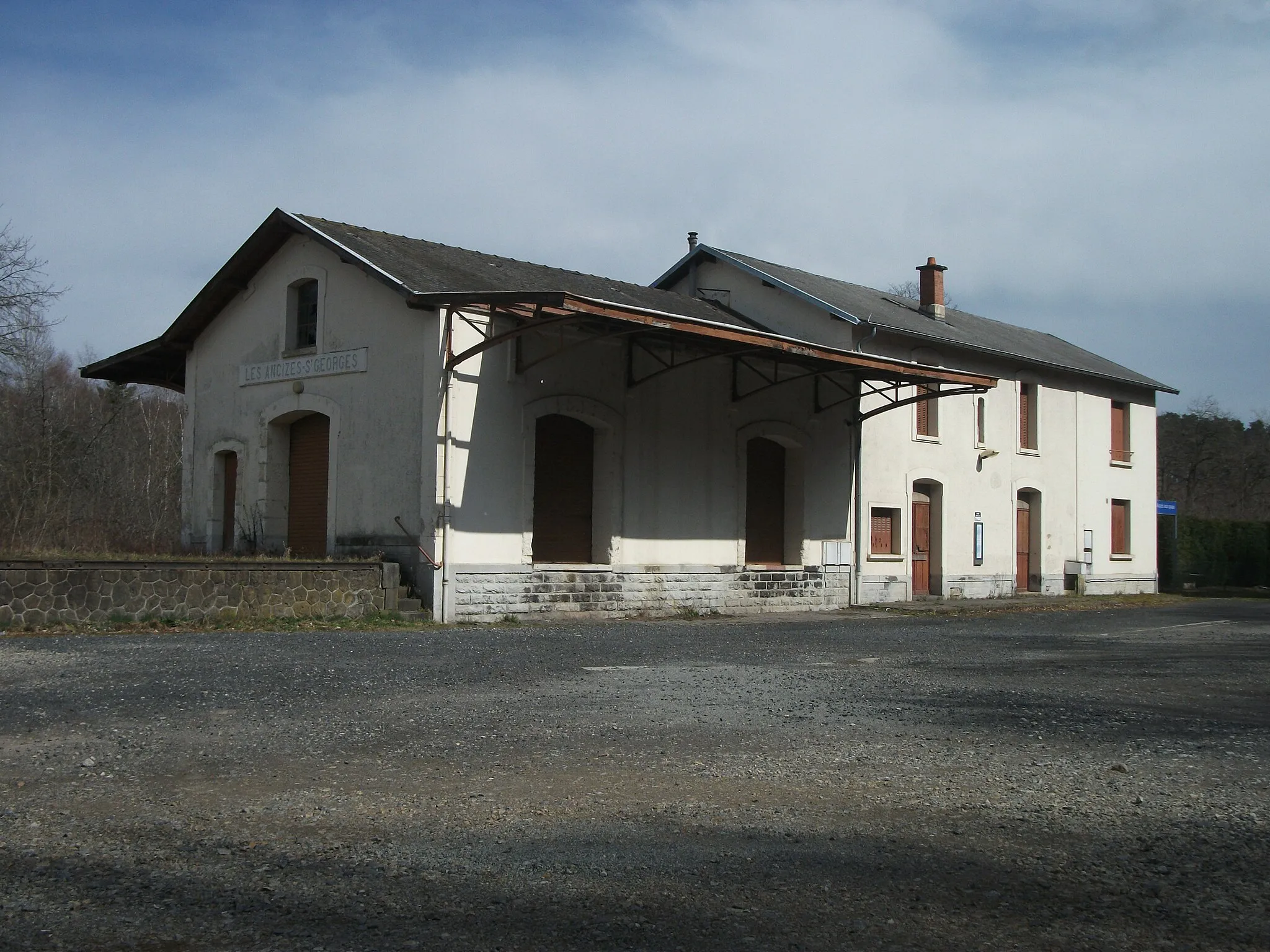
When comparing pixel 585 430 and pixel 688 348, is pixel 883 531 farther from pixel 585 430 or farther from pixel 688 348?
pixel 585 430

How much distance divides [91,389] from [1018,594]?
124 feet

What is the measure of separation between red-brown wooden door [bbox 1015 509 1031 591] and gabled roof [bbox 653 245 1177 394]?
10.8 ft

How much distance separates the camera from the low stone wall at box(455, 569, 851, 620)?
15.8 meters

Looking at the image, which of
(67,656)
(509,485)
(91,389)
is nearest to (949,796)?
(67,656)

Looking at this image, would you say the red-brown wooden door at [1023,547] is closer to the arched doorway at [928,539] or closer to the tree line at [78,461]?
the arched doorway at [928,539]

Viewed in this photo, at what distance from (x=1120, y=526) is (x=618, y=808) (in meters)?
26.6

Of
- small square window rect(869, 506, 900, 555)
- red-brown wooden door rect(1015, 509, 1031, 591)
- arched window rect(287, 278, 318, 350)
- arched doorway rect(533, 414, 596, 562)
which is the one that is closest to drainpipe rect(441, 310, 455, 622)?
arched doorway rect(533, 414, 596, 562)

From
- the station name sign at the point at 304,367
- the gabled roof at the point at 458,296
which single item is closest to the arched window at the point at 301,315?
the station name sign at the point at 304,367

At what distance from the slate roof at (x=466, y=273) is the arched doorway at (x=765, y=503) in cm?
240

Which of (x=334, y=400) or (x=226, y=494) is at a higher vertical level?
(x=334, y=400)

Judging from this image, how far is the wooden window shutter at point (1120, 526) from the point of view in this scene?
93.8 ft

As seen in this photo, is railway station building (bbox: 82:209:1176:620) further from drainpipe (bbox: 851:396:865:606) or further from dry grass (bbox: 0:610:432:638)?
dry grass (bbox: 0:610:432:638)

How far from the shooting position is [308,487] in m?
17.9

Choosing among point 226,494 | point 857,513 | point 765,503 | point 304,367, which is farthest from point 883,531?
point 226,494
